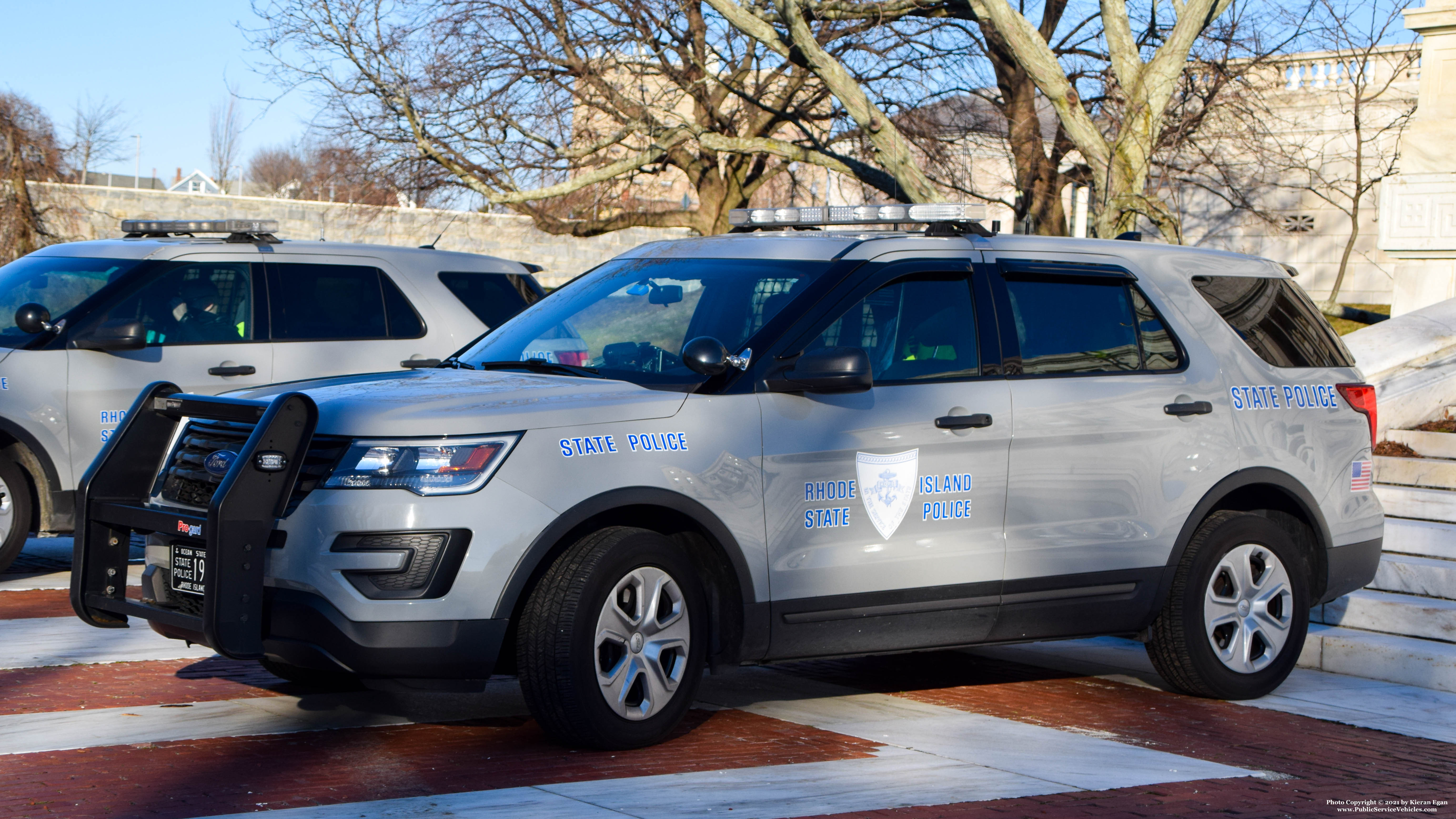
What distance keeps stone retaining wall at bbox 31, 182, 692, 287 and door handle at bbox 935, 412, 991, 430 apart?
792 inches

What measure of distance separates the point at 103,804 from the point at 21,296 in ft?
18.6

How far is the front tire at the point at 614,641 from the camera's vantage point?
5242mm

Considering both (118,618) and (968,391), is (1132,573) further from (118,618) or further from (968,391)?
(118,618)

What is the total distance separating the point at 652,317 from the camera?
6.30m

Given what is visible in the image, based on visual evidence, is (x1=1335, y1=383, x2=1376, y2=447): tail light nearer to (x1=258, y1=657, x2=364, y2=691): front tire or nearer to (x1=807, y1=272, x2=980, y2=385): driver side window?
(x1=807, y1=272, x2=980, y2=385): driver side window

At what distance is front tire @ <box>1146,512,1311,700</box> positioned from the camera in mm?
6840

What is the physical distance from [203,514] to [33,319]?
4373 mm

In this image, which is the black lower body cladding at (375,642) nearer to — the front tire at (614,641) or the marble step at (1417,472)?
the front tire at (614,641)

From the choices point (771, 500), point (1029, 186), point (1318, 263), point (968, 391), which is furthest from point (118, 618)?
point (1318, 263)

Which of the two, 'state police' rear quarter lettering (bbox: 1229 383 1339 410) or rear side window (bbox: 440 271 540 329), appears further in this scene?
rear side window (bbox: 440 271 540 329)

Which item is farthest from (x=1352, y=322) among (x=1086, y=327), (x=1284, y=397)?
(x=1086, y=327)

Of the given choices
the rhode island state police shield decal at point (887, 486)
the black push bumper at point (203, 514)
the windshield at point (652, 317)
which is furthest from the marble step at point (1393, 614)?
the black push bumper at point (203, 514)

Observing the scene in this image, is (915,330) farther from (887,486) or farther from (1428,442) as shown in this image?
(1428,442)

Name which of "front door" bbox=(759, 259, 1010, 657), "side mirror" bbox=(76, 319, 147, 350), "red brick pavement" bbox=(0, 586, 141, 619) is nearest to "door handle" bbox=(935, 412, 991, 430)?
"front door" bbox=(759, 259, 1010, 657)
